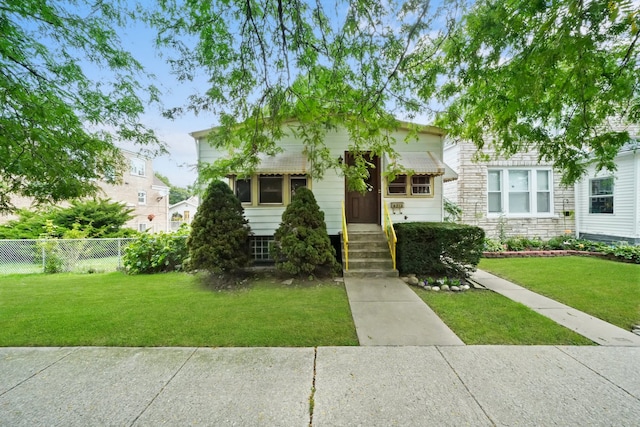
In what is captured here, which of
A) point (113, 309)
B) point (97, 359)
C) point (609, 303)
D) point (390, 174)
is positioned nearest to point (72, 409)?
point (97, 359)

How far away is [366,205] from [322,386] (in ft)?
21.8

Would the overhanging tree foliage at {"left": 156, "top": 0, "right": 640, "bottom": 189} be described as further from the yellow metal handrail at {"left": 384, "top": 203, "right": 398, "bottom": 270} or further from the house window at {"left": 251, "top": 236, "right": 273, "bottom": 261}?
the house window at {"left": 251, "top": 236, "right": 273, "bottom": 261}

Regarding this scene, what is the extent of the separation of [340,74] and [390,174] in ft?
6.01

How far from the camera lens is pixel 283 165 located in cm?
729

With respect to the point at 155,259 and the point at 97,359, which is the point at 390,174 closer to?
the point at 97,359

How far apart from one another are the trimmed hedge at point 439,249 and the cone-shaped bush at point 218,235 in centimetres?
396

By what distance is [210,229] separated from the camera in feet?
20.0

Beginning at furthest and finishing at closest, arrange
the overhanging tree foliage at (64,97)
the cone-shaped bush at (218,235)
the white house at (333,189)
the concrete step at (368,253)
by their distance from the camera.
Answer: the white house at (333,189) < the concrete step at (368,253) < the cone-shaped bush at (218,235) < the overhanging tree foliage at (64,97)

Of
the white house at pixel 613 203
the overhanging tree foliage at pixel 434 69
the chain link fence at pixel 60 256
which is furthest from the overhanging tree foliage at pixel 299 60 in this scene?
the white house at pixel 613 203

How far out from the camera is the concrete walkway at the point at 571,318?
3.48 m

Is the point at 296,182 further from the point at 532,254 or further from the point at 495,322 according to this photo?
the point at 532,254

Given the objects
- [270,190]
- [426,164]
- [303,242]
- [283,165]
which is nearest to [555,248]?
[426,164]

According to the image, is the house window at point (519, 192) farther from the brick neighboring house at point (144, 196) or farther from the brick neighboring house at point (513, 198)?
the brick neighboring house at point (144, 196)

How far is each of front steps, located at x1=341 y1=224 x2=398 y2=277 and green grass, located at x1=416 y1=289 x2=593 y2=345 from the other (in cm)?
140
